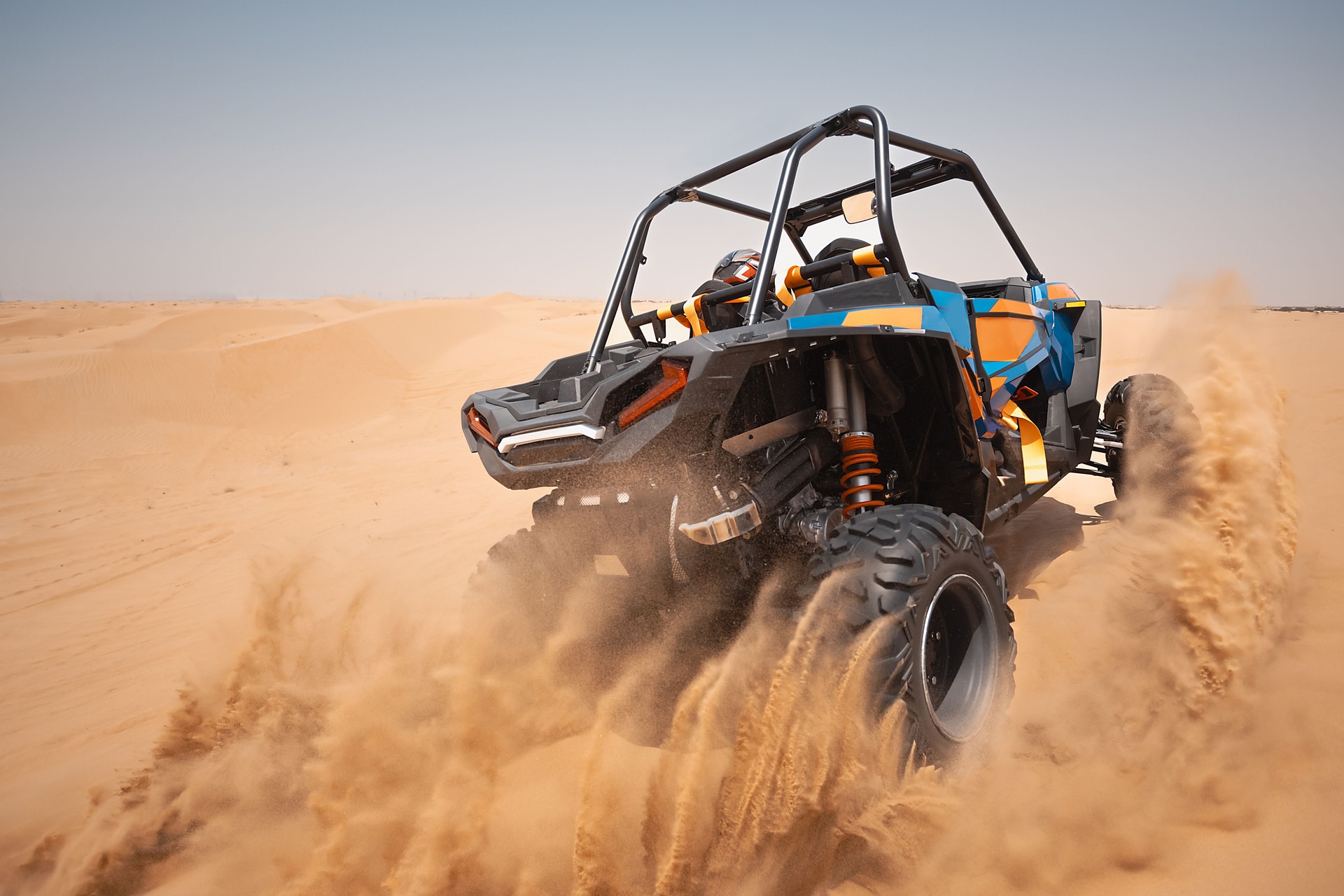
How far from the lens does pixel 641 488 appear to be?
238 centimetres

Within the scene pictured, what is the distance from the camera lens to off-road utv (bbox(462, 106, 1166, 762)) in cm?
215

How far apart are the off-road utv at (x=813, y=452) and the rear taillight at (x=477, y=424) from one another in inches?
0.4

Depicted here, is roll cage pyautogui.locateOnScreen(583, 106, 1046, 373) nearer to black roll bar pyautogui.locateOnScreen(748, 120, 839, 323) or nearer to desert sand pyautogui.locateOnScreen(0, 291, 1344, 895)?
black roll bar pyautogui.locateOnScreen(748, 120, 839, 323)

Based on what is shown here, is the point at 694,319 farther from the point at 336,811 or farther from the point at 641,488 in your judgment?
the point at 336,811

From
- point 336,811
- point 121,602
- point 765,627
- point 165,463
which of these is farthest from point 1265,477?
point 165,463

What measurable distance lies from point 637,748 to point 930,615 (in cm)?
115

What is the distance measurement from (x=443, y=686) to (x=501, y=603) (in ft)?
1.34

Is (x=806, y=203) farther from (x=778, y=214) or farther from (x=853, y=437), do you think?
(x=853, y=437)

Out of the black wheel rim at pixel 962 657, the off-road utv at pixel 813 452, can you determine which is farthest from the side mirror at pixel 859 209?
the black wheel rim at pixel 962 657

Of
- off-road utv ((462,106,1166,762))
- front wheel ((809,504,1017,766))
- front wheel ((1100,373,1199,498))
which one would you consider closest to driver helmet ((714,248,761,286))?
off-road utv ((462,106,1166,762))

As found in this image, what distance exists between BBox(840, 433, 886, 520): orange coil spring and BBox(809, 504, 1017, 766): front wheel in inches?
4.5

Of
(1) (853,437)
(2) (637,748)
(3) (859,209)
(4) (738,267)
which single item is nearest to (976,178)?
(3) (859,209)

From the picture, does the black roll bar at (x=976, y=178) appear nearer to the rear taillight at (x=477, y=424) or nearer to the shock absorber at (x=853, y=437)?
the shock absorber at (x=853, y=437)

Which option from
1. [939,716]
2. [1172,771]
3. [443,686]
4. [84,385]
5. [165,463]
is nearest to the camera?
[1172,771]
